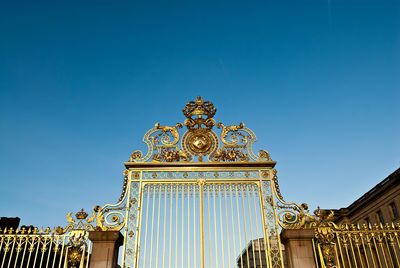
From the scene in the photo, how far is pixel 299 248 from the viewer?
278 inches

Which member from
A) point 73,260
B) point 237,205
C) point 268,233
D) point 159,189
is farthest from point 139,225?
point 268,233

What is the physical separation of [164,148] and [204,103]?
1.68 meters

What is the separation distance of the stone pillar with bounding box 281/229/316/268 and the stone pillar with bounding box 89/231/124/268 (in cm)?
375

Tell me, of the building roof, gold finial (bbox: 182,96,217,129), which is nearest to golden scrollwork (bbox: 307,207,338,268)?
gold finial (bbox: 182,96,217,129)

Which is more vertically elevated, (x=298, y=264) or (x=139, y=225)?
(x=139, y=225)

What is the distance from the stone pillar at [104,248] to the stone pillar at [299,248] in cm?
375

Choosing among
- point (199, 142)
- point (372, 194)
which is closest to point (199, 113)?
point (199, 142)

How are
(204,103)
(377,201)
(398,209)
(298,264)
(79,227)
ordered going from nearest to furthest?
(298,264) < (79,227) < (204,103) < (398,209) < (377,201)

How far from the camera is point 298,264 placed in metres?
6.93

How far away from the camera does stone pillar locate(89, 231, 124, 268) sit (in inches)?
270

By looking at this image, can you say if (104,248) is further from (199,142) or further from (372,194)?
(372,194)

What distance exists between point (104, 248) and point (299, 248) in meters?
4.24

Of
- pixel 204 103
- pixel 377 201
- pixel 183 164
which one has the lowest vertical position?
pixel 183 164

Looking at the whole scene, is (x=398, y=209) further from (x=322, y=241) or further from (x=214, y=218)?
(x=214, y=218)
